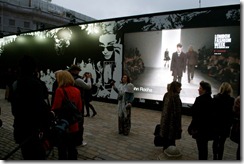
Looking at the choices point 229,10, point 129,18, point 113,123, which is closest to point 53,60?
point 129,18

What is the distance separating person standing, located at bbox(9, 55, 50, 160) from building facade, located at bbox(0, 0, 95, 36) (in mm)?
31764

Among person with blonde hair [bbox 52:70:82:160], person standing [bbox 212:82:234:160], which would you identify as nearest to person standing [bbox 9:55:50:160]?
person with blonde hair [bbox 52:70:82:160]

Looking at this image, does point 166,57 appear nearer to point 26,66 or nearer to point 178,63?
point 178,63

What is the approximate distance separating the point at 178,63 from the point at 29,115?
330 inches

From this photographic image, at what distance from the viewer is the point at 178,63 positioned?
34.6ft

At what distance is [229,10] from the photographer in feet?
31.5

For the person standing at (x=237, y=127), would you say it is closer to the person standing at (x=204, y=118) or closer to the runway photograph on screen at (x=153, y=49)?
the person standing at (x=204, y=118)

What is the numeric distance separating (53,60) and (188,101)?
9742mm

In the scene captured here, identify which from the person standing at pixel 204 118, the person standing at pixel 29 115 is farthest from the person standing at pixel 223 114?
the person standing at pixel 29 115

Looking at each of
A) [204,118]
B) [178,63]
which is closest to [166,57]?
[178,63]

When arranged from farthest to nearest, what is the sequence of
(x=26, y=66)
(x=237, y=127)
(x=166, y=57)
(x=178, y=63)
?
(x=166, y=57) → (x=178, y=63) → (x=237, y=127) → (x=26, y=66)

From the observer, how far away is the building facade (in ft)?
111

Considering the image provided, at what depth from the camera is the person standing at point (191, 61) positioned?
10203 mm

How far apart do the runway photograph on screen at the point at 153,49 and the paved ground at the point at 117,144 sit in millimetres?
2370
